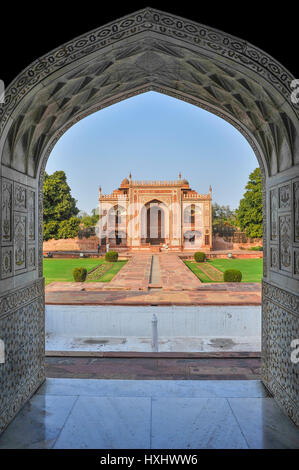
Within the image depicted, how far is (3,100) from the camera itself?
2.38 metres

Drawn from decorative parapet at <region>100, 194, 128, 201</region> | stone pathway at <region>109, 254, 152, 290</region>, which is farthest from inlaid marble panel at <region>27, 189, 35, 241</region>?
decorative parapet at <region>100, 194, 128, 201</region>

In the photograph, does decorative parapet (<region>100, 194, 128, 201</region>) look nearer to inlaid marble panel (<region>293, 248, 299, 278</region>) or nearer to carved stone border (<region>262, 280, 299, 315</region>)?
carved stone border (<region>262, 280, 299, 315</region>)

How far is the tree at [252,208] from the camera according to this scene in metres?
19.3

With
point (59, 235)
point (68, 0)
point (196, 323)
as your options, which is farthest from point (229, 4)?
point (59, 235)

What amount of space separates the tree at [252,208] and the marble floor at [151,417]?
17.0m

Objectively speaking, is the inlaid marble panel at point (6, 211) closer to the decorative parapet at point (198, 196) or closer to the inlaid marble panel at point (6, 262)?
the inlaid marble panel at point (6, 262)

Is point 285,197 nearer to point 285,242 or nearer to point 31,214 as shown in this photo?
point 285,242

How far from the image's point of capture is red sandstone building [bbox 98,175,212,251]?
2403cm

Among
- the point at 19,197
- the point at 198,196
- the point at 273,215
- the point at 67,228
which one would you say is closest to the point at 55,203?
the point at 67,228

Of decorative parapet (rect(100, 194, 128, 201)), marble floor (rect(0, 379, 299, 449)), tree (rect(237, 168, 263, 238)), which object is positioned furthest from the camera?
decorative parapet (rect(100, 194, 128, 201))

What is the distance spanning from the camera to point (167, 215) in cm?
2453

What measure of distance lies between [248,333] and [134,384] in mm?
3677

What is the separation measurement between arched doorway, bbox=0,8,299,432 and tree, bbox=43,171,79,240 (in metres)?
17.2
